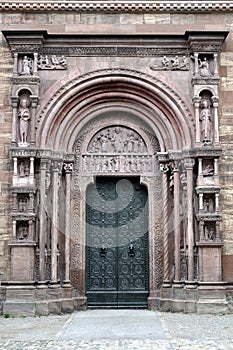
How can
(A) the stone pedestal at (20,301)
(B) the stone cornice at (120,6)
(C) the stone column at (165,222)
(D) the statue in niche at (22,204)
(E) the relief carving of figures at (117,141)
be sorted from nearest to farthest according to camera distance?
(A) the stone pedestal at (20,301), (D) the statue in niche at (22,204), (C) the stone column at (165,222), (B) the stone cornice at (120,6), (E) the relief carving of figures at (117,141)

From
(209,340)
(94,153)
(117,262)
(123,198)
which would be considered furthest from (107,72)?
(209,340)

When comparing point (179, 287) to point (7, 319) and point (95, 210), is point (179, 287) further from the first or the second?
point (7, 319)

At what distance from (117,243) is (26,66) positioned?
444 cm

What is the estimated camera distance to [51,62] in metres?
12.8

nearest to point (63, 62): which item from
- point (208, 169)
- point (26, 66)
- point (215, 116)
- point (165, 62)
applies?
point (26, 66)

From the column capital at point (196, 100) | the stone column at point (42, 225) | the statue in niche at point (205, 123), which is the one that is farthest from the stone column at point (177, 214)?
the stone column at point (42, 225)

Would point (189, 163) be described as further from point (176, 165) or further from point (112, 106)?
point (112, 106)

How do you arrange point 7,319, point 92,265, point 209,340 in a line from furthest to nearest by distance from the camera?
point 92,265 < point 7,319 < point 209,340

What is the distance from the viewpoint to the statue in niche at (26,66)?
12.6 metres

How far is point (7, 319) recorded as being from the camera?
36.8 feet

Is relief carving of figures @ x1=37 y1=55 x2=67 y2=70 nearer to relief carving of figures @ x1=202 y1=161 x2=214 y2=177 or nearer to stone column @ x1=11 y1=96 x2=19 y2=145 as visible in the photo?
stone column @ x1=11 y1=96 x2=19 y2=145

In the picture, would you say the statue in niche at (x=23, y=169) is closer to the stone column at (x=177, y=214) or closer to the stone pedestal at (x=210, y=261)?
the stone column at (x=177, y=214)

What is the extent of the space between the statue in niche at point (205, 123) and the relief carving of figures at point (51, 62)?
3.21m

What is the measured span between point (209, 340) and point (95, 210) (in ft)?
18.3
